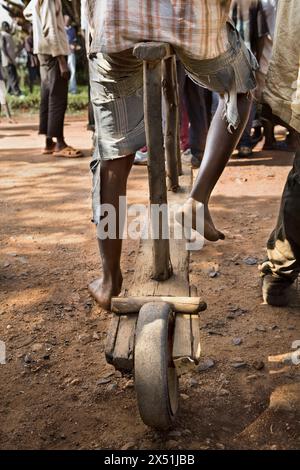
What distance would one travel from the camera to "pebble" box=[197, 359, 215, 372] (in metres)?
2.30

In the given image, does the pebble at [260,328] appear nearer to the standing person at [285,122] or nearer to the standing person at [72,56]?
the standing person at [285,122]

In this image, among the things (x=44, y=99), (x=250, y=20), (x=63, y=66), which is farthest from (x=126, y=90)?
(x=44, y=99)

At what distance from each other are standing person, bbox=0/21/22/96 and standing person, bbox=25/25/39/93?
1.50ft

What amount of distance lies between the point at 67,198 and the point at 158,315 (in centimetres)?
328

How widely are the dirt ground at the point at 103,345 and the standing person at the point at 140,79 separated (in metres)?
0.37

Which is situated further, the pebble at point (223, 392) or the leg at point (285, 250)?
the leg at point (285, 250)

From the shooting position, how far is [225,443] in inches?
72.4

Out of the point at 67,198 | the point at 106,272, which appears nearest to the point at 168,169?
the point at 106,272

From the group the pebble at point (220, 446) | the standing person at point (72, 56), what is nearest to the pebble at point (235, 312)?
the pebble at point (220, 446)

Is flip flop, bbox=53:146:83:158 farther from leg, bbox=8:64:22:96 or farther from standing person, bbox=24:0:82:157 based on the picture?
leg, bbox=8:64:22:96

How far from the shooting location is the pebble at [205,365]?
2.30 meters

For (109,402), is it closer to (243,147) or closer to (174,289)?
(174,289)

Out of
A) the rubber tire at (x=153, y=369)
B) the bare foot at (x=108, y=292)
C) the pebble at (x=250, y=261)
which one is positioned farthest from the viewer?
the pebble at (x=250, y=261)

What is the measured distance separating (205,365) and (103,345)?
1.59 feet
